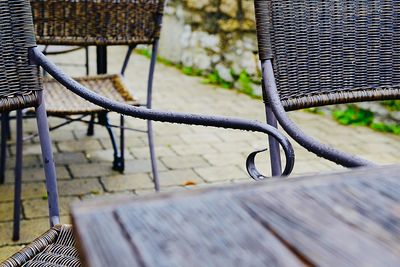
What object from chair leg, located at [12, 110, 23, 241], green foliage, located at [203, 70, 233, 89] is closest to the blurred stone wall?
green foliage, located at [203, 70, 233, 89]

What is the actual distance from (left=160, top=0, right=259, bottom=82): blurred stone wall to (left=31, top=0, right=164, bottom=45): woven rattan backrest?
2.53m

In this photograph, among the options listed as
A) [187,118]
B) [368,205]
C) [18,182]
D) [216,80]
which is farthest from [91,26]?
[216,80]

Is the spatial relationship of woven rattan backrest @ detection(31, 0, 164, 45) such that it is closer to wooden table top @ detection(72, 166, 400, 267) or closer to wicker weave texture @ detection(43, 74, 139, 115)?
wicker weave texture @ detection(43, 74, 139, 115)

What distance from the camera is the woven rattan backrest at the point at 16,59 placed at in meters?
1.29

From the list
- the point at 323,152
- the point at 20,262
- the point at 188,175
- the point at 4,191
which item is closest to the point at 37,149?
the point at 4,191

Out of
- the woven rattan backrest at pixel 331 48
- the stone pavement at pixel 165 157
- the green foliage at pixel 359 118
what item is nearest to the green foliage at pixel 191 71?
the stone pavement at pixel 165 157

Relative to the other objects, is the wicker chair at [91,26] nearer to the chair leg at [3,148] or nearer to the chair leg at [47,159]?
the chair leg at [3,148]

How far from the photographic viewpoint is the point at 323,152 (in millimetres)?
1019

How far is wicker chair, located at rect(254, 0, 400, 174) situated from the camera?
136cm

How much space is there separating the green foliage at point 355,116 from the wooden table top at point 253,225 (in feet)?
11.4

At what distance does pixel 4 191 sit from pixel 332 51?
1.65 meters

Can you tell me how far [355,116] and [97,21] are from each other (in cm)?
230

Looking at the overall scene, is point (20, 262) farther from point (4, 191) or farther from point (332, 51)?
point (4, 191)

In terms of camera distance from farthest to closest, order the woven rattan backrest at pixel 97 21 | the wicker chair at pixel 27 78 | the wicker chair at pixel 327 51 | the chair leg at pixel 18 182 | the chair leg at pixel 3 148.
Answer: the chair leg at pixel 3 148
the woven rattan backrest at pixel 97 21
the chair leg at pixel 18 182
the wicker chair at pixel 327 51
the wicker chair at pixel 27 78
